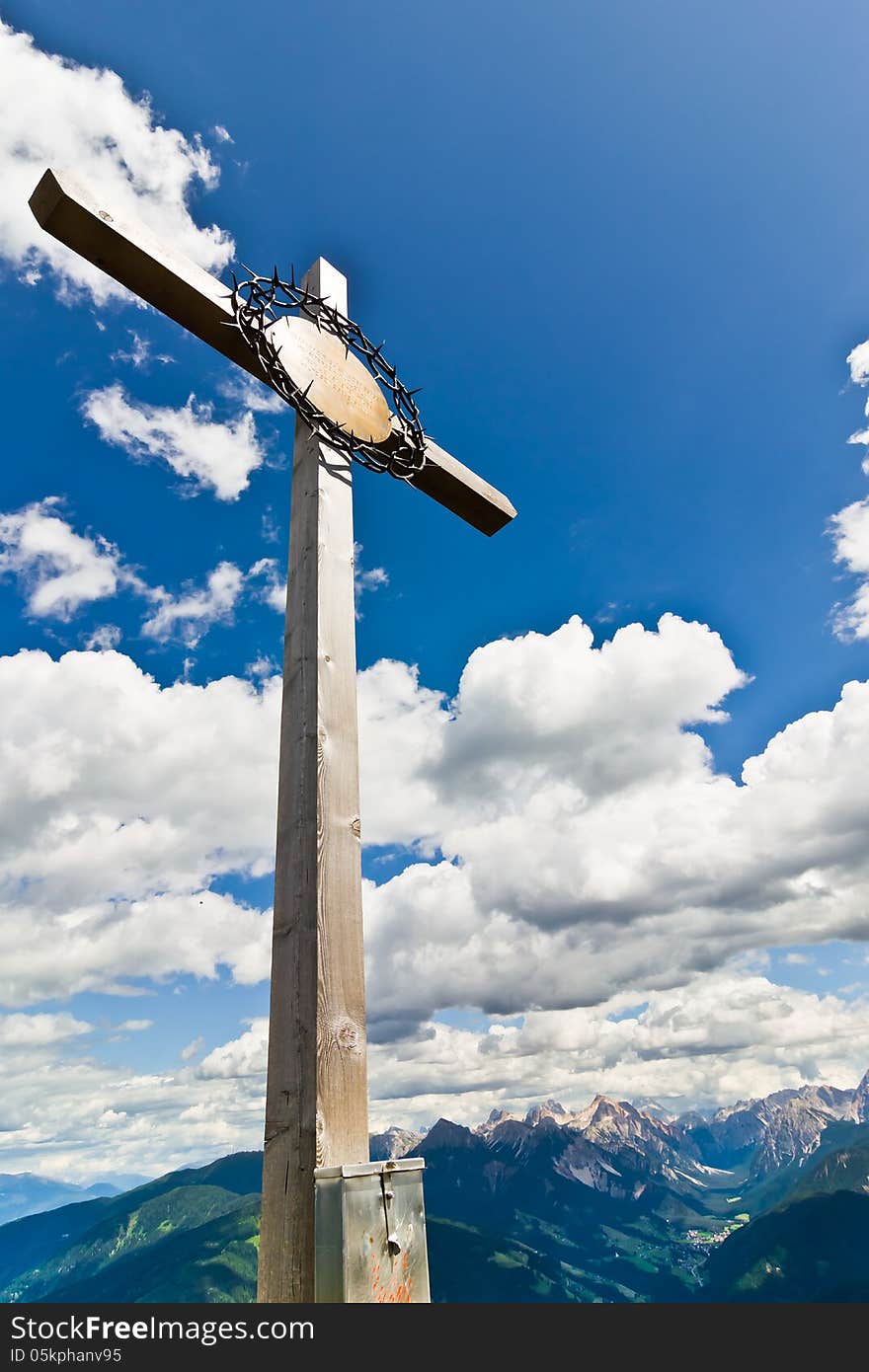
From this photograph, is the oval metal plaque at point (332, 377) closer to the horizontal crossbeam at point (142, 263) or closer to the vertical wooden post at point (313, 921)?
the horizontal crossbeam at point (142, 263)

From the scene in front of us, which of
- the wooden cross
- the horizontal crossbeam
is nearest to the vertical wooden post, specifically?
the wooden cross

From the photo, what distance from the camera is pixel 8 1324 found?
2113mm

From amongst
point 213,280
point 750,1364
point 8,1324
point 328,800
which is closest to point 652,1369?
point 750,1364

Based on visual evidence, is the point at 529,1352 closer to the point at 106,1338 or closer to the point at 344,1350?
the point at 344,1350

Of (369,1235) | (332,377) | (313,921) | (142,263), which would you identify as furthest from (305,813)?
(142,263)

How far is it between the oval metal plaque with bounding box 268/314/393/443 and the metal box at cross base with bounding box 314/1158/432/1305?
3.34 metres

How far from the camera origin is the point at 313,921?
280 centimetres

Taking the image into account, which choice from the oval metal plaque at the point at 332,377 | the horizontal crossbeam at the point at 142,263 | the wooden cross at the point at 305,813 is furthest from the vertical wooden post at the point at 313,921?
the horizontal crossbeam at the point at 142,263

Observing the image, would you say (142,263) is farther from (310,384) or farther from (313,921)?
(313,921)

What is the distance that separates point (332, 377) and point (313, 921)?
9.54 feet

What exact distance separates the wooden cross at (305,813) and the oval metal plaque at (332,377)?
180mm

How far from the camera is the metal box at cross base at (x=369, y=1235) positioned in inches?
91.0

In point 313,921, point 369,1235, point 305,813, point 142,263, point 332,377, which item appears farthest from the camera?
point 332,377

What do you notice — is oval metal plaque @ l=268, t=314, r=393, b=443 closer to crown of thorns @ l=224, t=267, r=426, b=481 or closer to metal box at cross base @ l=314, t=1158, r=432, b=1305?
crown of thorns @ l=224, t=267, r=426, b=481
